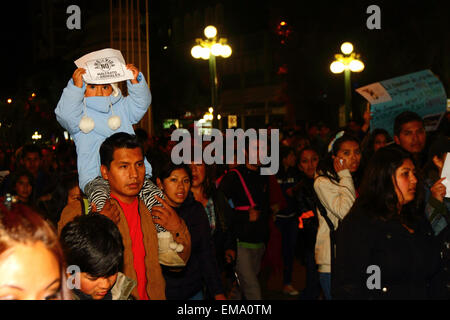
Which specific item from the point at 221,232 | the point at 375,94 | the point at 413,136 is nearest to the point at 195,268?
the point at 221,232

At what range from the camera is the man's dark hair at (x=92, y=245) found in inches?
105

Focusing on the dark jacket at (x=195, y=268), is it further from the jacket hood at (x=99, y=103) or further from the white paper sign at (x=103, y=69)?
the white paper sign at (x=103, y=69)

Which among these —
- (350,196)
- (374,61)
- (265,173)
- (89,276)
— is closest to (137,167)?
(89,276)

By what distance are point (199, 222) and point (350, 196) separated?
4.63 feet

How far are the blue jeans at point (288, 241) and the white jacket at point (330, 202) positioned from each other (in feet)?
9.84

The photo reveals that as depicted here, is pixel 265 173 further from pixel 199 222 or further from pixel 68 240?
pixel 68 240

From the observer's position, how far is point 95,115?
12.6ft

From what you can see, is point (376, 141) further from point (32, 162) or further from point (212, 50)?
point (212, 50)

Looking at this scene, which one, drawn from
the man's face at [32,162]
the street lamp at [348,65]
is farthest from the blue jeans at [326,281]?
the street lamp at [348,65]

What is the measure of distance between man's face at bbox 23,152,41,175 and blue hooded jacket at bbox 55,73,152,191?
4.85 m

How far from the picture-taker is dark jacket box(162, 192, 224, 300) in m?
4.21

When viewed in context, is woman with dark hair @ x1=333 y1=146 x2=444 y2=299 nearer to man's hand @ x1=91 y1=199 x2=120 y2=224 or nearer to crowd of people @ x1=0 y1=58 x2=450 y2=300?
crowd of people @ x1=0 y1=58 x2=450 y2=300

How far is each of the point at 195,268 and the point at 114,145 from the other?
4.53ft

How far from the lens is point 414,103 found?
22.1ft
